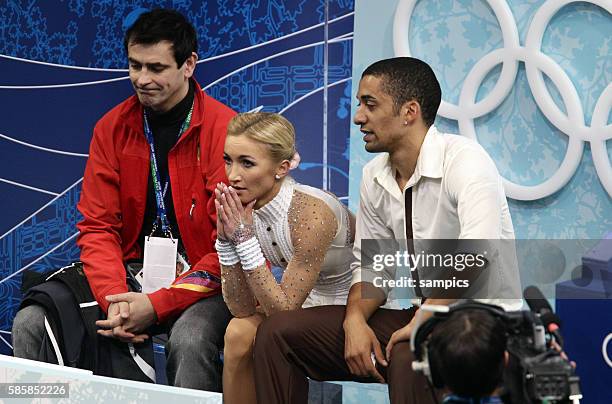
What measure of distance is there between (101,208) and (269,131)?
92 centimetres

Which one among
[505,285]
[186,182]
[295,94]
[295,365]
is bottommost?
[295,365]

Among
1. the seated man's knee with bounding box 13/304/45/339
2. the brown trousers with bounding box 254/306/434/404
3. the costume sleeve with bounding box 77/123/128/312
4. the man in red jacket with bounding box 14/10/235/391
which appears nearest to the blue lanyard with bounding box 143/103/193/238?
the man in red jacket with bounding box 14/10/235/391

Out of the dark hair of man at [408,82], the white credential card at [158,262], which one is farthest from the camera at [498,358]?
the white credential card at [158,262]

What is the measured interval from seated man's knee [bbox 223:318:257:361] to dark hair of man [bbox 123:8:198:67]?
1126 millimetres

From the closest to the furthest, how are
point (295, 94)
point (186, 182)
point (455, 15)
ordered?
point (186, 182)
point (455, 15)
point (295, 94)

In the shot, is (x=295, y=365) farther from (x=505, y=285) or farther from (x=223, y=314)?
(x=505, y=285)

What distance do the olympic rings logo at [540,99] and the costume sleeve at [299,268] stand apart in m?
1.13

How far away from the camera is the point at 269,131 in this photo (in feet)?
12.0

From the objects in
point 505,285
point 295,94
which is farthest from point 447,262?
point 295,94

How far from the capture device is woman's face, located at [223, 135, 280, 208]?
3.64m

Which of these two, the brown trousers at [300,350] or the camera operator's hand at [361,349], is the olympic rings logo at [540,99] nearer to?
the brown trousers at [300,350]

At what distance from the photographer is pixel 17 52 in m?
5.36

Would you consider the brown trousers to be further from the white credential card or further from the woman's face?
the white credential card

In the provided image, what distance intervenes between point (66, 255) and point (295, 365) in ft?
7.35
